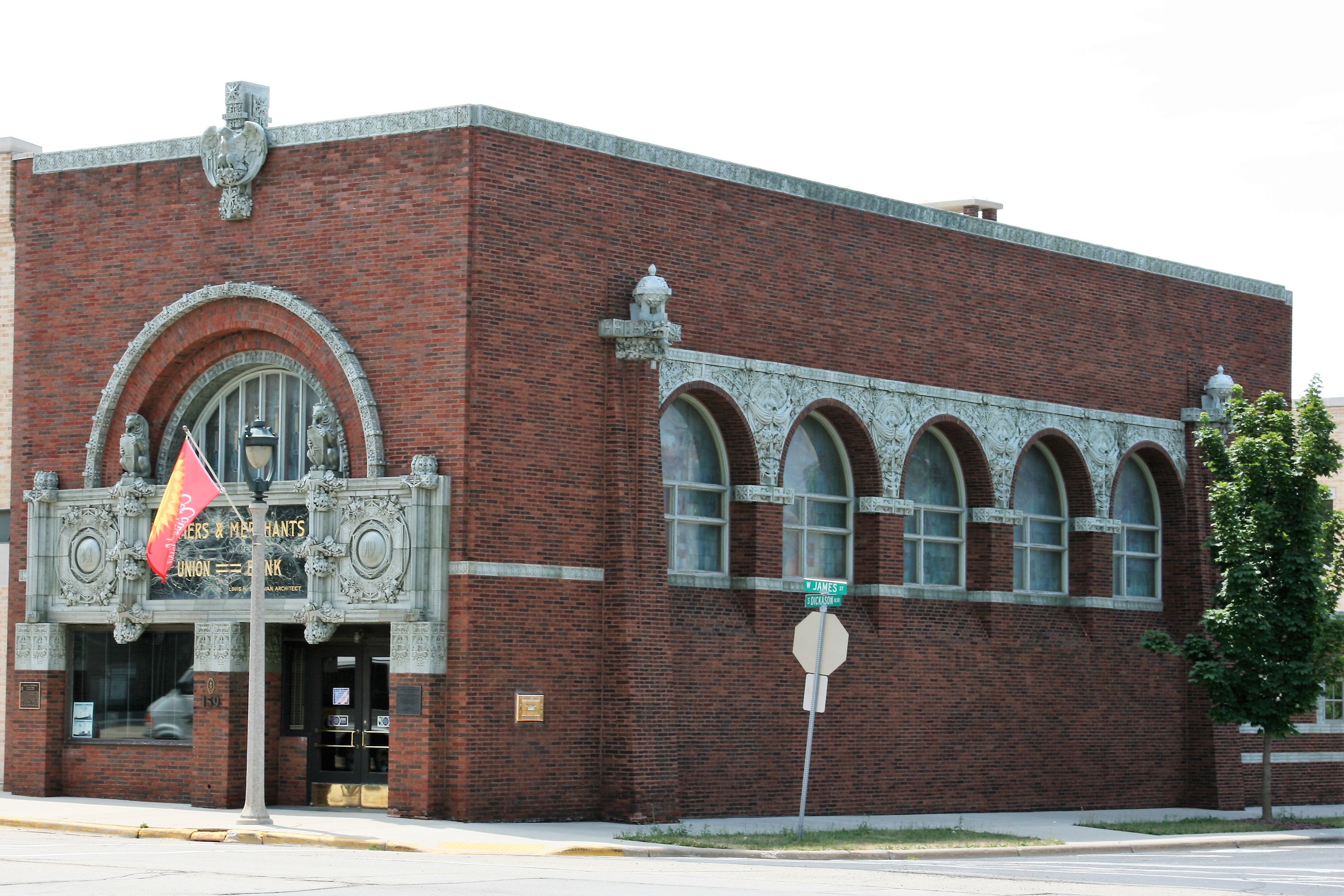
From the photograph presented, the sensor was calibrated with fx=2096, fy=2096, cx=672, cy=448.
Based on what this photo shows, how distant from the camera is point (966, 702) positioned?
3344 cm

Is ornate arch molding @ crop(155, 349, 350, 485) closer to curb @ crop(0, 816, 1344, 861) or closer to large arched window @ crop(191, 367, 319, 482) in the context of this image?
large arched window @ crop(191, 367, 319, 482)

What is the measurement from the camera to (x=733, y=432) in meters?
30.4

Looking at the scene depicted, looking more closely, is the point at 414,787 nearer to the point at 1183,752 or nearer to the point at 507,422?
the point at 507,422

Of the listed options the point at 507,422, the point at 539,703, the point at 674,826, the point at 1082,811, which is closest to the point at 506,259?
the point at 507,422

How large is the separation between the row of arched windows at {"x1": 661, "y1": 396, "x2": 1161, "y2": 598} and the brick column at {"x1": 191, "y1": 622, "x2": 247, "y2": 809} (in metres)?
6.14

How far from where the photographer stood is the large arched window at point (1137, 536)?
36.9 meters

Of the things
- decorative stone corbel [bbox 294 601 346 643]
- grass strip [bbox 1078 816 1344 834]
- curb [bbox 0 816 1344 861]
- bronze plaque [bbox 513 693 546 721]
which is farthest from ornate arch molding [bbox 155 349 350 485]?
grass strip [bbox 1078 816 1344 834]

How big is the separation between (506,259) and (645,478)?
356 cm

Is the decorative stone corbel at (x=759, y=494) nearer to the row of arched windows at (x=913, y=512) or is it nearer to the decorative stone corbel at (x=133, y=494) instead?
the row of arched windows at (x=913, y=512)

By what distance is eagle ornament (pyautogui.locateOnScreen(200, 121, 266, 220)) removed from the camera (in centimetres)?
2852

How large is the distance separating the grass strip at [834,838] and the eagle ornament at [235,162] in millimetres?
10036

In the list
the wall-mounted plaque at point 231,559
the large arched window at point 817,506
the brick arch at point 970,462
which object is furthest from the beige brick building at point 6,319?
the brick arch at point 970,462

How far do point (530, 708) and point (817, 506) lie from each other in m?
6.82

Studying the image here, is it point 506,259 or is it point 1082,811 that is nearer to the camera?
point 506,259
